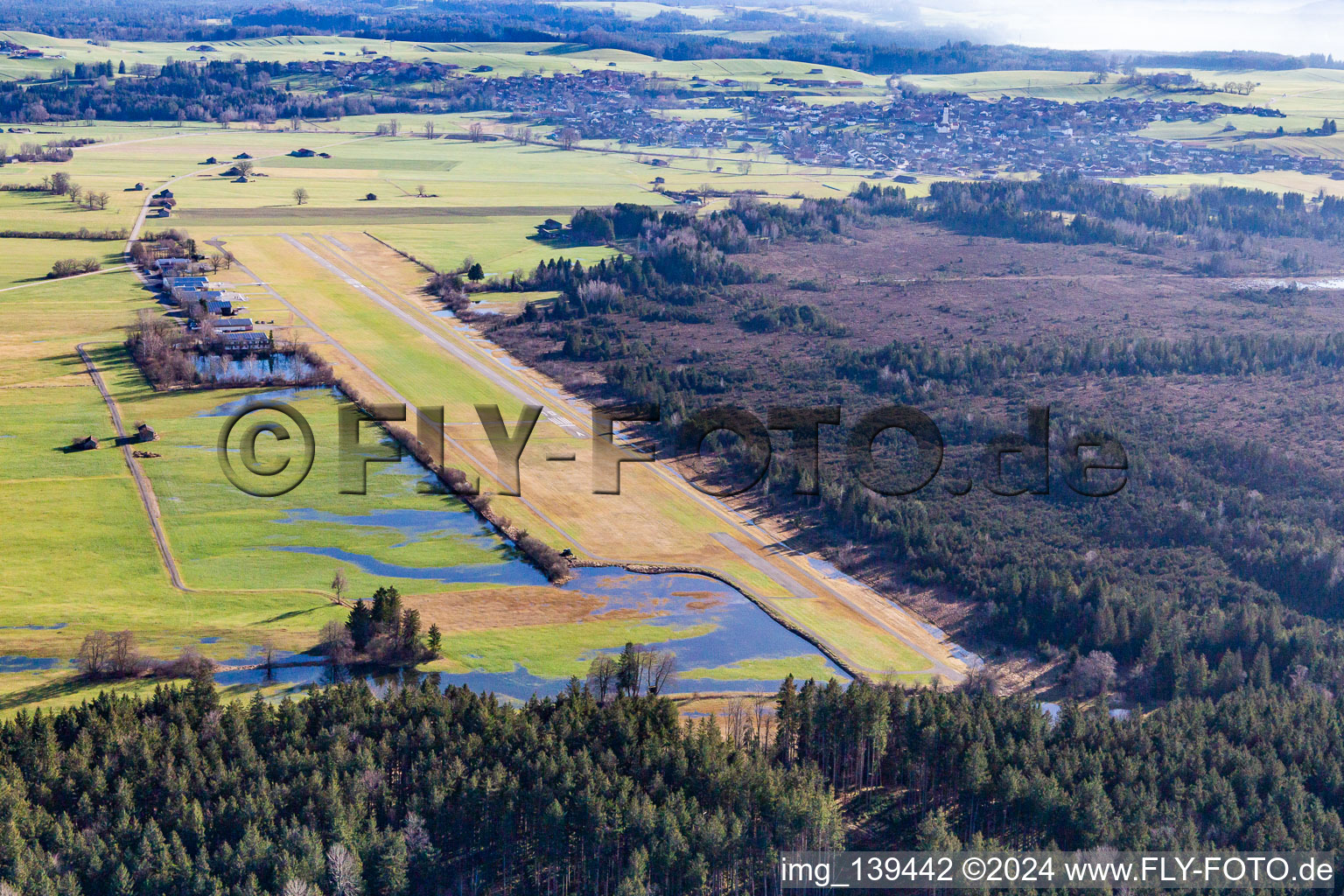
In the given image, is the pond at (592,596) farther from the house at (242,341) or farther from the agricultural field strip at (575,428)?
the house at (242,341)

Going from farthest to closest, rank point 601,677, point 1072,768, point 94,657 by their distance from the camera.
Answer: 1. point 601,677
2. point 94,657
3. point 1072,768

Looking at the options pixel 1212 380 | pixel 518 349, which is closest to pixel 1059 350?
pixel 1212 380

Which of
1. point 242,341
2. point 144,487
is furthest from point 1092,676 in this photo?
point 242,341

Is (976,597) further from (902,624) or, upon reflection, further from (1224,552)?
(1224,552)

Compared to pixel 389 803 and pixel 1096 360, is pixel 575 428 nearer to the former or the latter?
pixel 1096 360

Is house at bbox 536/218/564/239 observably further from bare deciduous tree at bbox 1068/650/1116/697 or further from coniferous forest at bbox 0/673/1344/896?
coniferous forest at bbox 0/673/1344/896

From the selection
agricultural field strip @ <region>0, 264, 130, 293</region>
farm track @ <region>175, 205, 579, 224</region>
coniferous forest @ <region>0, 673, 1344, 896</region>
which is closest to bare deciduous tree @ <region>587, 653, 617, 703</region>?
coniferous forest @ <region>0, 673, 1344, 896</region>
